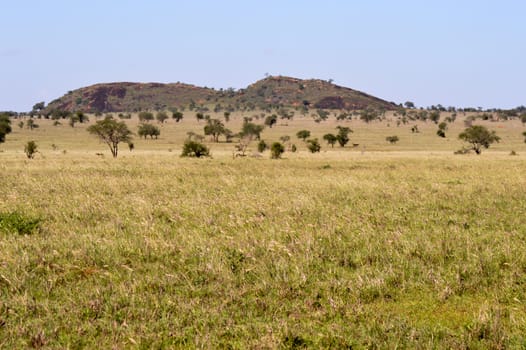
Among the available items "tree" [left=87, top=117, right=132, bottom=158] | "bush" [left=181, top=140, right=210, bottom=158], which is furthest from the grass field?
"tree" [left=87, top=117, right=132, bottom=158]

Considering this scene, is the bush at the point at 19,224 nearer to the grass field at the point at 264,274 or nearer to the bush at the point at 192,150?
the grass field at the point at 264,274

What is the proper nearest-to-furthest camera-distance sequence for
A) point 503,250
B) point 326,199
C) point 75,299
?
1. point 75,299
2. point 503,250
3. point 326,199

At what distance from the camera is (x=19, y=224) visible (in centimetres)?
920

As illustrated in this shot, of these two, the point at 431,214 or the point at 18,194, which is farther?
the point at 18,194

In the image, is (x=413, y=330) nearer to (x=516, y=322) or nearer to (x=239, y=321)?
(x=516, y=322)

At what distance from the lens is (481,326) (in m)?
5.06

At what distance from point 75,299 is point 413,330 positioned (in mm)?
4102

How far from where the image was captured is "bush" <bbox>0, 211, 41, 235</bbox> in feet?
29.7

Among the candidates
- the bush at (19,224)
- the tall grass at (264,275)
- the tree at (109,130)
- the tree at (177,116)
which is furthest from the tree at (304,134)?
the bush at (19,224)

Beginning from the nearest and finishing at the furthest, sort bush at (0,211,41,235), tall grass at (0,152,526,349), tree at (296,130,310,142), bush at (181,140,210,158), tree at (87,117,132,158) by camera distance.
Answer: tall grass at (0,152,526,349) < bush at (0,211,41,235) < bush at (181,140,210,158) < tree at (87,117,132,158) < tree at (296,130,310,142)

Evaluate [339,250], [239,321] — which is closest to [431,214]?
[339,250]

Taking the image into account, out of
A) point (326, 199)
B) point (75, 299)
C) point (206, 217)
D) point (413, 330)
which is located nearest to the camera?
point (413, 330)

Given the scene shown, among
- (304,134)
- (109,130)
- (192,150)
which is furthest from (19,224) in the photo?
(304,134)

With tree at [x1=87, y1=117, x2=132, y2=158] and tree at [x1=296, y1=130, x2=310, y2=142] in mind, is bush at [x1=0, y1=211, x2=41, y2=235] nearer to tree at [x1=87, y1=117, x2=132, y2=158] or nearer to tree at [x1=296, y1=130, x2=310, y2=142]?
tree at [x1=87, y1=117, x2=132, y2=158]
